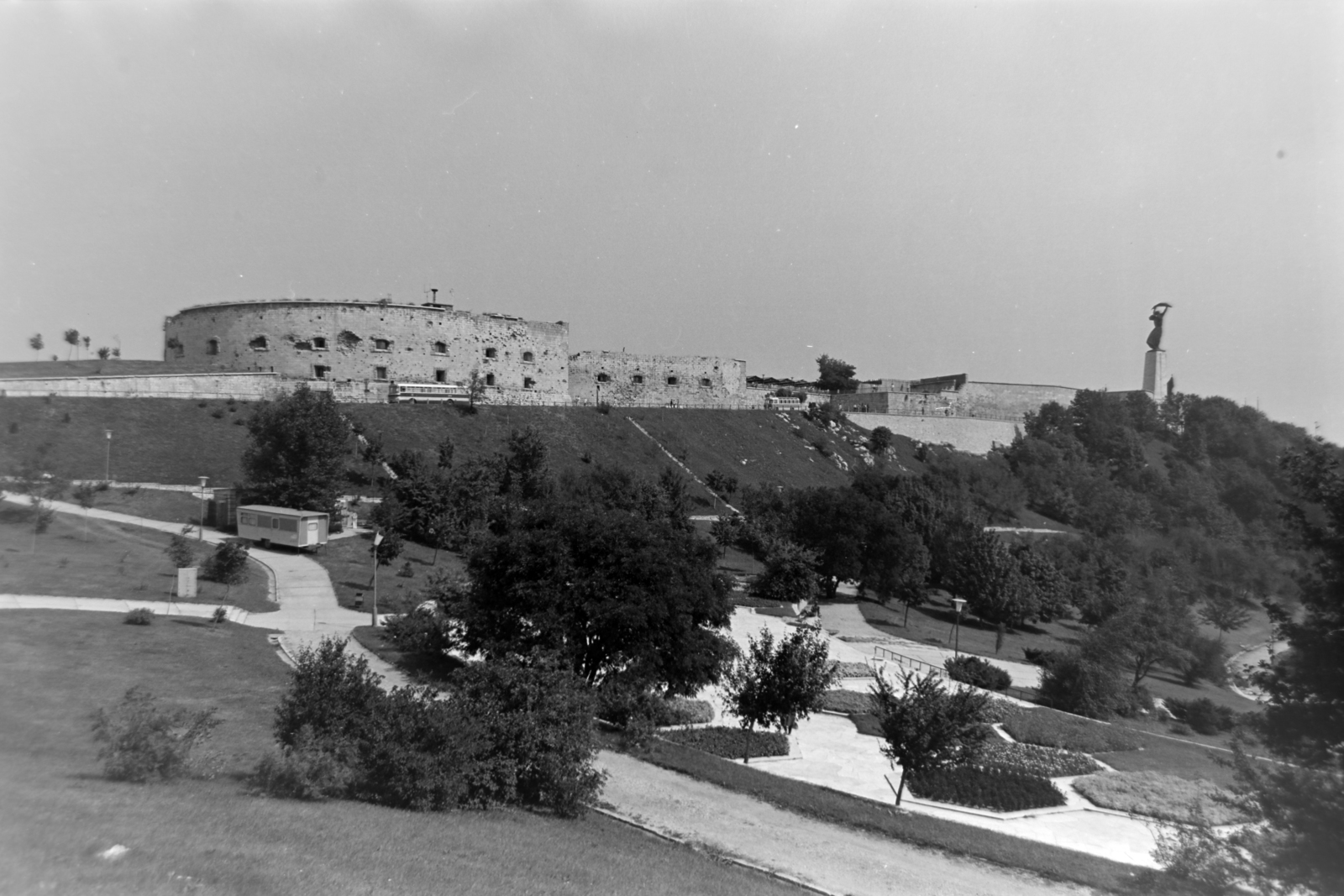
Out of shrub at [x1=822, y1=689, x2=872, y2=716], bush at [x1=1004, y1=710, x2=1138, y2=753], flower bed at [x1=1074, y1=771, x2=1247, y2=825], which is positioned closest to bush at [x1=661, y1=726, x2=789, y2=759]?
shrub at [x1=822, y1=689, x2=872, y2=716]

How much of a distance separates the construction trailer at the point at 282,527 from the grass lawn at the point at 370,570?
2.02ft

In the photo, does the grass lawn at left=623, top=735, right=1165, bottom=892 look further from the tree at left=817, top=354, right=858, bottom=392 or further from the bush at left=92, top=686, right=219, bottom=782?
the tree at left=817, top=354, right=858, bottom=392

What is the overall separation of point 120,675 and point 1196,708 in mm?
25134

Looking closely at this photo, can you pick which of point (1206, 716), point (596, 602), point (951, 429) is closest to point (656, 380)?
point (951, 429)

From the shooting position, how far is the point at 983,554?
3155cm

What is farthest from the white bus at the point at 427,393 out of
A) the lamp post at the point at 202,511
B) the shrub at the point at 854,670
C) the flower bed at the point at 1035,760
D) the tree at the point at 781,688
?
the flower bed at the point at 1035,760

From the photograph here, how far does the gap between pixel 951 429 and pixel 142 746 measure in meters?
65.2

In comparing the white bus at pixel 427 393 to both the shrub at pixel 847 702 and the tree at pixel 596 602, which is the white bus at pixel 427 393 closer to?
the tree at pixel 596 602

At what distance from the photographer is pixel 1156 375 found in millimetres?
76438

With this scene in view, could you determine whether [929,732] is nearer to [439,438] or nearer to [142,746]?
[142,746]

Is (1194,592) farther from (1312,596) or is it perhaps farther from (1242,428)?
(1242,428)

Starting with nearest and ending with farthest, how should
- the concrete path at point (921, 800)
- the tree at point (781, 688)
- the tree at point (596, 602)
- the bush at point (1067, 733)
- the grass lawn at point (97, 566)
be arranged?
the concrete path at point (921, 800), the tree at point (781, 688), the tree at point (596, 602), the bush at point (1067, 733), the grass lawn at point (97, 566)

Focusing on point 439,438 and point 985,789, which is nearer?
point 985,789

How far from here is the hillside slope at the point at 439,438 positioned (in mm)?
28531
